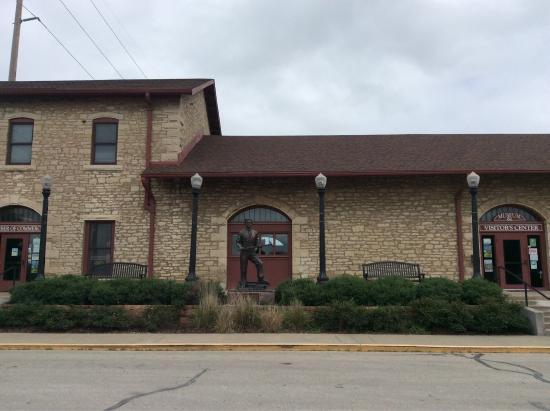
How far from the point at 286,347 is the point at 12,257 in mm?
11667

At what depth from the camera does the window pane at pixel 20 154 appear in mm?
17092

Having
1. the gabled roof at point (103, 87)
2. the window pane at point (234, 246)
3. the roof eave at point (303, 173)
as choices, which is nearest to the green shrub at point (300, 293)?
the window pane at point (234, 246)

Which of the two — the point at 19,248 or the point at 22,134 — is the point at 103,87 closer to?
the point at 22,134

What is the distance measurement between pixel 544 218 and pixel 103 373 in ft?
47.8

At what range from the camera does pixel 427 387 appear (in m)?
6.55

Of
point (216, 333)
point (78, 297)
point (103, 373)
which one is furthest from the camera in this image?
point (78, 297)

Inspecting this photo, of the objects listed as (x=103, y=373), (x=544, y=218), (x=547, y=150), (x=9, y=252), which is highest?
(x=547, y=150)

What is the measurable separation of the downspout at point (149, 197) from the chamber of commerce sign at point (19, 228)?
12.7ft

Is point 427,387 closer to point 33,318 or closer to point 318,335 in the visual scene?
point 318,335

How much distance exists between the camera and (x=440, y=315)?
11.3m

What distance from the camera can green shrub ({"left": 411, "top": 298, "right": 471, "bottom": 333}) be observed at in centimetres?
1118

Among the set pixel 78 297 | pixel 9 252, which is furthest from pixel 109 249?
pixel 78 297

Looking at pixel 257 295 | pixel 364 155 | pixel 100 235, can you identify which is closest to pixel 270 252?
pixel 257 295

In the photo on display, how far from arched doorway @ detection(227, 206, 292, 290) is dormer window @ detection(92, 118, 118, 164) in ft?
15.8
